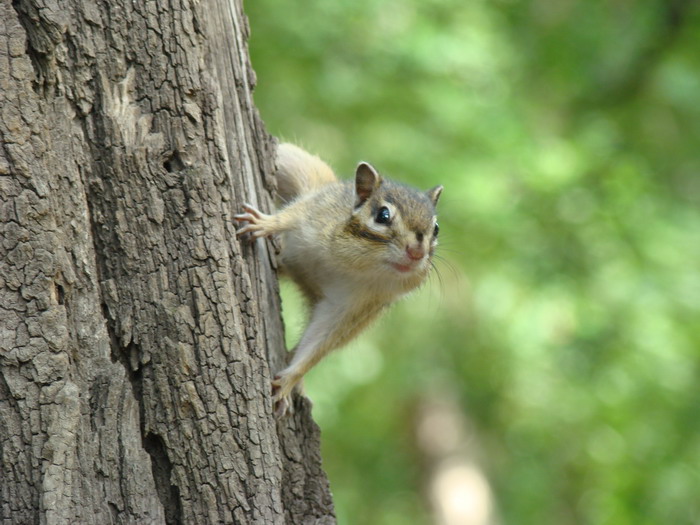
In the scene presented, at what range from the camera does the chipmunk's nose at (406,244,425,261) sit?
471 cm

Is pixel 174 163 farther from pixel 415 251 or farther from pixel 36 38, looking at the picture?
pixel 415 251

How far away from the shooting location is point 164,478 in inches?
130

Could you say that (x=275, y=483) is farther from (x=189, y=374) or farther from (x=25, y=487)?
(x=25, y=487)

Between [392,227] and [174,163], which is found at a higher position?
[392,227]

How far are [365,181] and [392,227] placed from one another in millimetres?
347

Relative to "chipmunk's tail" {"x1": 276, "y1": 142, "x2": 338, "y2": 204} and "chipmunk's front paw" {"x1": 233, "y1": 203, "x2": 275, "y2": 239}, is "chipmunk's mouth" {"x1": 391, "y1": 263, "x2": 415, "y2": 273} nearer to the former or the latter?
"chipmunk's front paw" {"x1": 233, "y1": 203, "x2": 275, "y2": 239}

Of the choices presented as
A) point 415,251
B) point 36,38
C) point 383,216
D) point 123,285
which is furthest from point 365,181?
point 36,38

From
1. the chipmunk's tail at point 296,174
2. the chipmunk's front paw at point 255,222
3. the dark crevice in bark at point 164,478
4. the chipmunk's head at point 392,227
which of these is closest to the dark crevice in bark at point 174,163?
the chipmunk's front paw at point 255,222

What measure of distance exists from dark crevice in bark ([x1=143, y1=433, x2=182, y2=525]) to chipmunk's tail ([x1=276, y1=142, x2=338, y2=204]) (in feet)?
8.48

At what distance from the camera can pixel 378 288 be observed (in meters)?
5.06

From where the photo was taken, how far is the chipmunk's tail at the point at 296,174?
5707 mm

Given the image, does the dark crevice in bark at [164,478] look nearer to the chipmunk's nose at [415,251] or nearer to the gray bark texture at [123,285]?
the gray bark texture at [123,285]

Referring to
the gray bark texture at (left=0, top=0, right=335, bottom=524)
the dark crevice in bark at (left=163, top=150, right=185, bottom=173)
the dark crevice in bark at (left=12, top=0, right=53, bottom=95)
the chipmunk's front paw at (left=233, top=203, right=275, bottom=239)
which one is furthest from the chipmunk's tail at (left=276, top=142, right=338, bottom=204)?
the dark crevice in bark at (left=12, top=0, right=53, bottom=95)

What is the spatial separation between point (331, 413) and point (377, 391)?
55.2 inches
